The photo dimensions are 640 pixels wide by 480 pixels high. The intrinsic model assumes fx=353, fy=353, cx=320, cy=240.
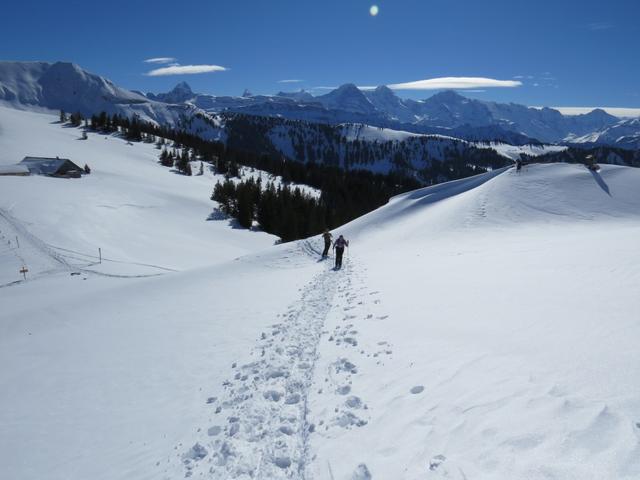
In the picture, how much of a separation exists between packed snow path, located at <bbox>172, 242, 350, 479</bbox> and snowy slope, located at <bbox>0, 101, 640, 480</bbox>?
4 cm

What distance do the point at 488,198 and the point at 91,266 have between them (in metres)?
35.0

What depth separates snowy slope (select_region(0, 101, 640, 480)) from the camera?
16.4ft

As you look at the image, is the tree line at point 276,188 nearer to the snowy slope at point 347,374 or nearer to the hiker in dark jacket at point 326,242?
the hiker in dark jacket at point 326,242

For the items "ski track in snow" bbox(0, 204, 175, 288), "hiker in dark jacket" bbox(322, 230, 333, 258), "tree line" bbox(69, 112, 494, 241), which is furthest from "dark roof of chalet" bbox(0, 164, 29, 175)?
"hiker in dark jacket" bbox(322, 230, 333, 258)

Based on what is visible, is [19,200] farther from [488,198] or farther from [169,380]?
[488,198]

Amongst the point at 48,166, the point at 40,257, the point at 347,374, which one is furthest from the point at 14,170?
the point at 347,374

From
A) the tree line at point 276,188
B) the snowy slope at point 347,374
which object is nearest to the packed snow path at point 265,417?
the snowy slope at point 347,374

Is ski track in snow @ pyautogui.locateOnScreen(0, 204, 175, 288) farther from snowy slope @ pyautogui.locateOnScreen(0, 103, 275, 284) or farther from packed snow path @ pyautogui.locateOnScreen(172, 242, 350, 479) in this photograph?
packed snow path @ pyautogui.locateOnScreen(172, 242, 350, 479)

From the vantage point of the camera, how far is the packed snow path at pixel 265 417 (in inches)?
223

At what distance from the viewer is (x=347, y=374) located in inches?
313

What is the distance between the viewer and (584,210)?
26391mm

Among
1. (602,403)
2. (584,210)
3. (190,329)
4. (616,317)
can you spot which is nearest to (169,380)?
(190,329)

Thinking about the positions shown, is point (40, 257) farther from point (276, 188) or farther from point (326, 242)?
point (276, 188)

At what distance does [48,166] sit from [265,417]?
8855cm
